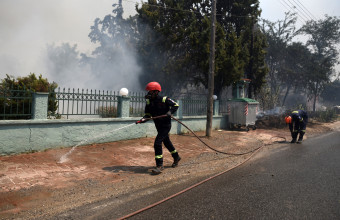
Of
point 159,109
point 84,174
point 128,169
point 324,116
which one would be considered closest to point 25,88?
point 84,174

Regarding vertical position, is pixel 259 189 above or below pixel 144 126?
below

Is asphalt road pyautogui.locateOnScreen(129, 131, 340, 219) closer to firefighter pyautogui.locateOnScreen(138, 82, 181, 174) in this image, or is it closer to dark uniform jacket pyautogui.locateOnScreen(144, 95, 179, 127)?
firefighter pyautogui.locateOnScreen(138, 82, 181, 174)

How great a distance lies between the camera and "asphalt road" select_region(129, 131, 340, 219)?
3084 mm

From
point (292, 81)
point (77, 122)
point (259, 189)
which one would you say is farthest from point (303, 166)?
point (292, 81)

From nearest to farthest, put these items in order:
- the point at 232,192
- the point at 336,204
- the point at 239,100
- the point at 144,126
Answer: the point at 336,204, the point at 232,192, the point at 144,126, the point at 239,100

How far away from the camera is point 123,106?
8.22 metres

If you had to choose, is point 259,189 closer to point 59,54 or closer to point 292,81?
point 59,54

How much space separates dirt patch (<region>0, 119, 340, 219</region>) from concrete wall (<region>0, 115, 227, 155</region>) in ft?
0.76

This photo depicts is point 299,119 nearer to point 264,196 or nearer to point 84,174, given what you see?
point 264,196

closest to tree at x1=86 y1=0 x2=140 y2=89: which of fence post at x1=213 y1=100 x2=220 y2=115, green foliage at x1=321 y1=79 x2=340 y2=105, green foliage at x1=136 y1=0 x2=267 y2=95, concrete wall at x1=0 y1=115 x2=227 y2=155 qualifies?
green foliage at x1=136 y1=0 x2=267 y2=95

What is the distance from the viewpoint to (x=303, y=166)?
5.70 meters

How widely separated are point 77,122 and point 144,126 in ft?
8.55

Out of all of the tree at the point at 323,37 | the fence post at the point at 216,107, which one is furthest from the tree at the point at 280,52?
the fence post at the point at 216,107

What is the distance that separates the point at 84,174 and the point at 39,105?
2668mm
